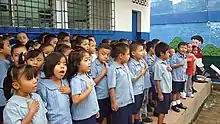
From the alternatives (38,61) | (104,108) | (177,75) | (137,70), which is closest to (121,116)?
(104,108)

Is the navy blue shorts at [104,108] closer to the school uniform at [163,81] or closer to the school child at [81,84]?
the school child at [81,84]

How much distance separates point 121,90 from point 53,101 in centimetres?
78

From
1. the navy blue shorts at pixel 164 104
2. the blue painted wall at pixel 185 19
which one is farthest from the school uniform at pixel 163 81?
the blue painted wall at pixel 185 19

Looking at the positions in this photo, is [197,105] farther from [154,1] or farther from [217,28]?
[154,1]

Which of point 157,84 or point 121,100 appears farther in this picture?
point 157,84

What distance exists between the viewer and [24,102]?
1383 millimetres

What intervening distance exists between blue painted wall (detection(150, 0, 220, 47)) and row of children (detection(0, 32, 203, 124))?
4596 millimetres

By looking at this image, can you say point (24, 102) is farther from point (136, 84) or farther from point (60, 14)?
point (60, 14)

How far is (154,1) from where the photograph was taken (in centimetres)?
850

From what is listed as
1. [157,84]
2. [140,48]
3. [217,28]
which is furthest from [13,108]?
[217,28]

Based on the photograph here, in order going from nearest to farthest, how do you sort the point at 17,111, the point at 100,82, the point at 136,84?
the point at 17,111
the point at 100,82
the point at 136,84

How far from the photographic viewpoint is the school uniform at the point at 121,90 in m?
2.17

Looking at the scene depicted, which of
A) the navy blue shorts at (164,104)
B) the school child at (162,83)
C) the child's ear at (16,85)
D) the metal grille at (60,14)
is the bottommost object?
the navy blue shorts at (164,104)

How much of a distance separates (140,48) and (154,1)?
21.1 ft
